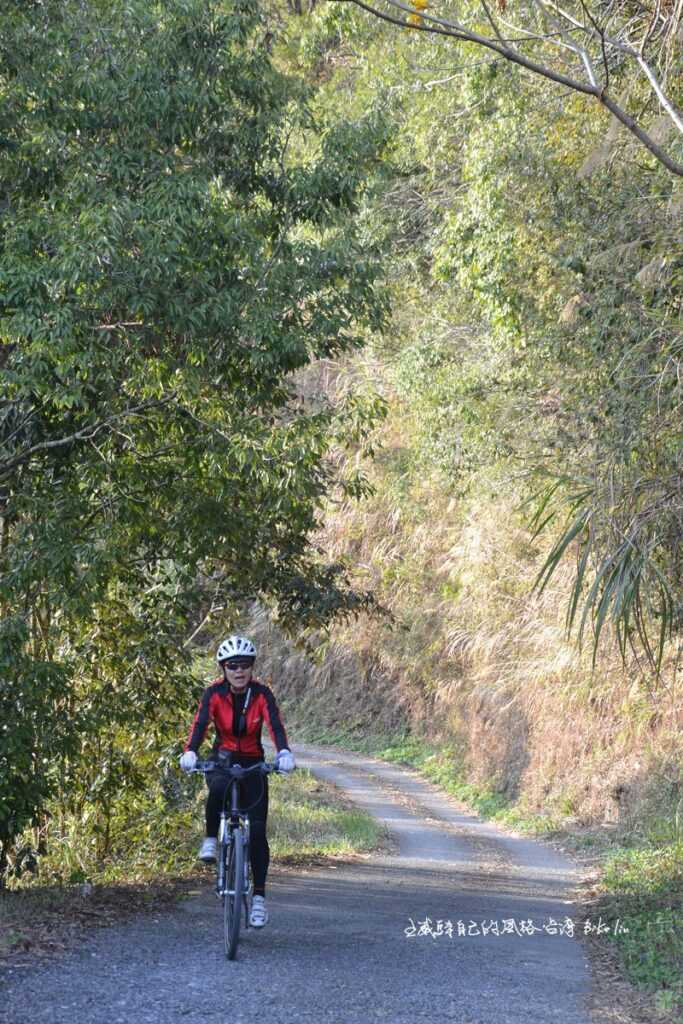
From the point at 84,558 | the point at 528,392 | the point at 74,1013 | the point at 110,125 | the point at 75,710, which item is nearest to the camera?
the point at 74,1013

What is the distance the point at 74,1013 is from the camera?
6422mm

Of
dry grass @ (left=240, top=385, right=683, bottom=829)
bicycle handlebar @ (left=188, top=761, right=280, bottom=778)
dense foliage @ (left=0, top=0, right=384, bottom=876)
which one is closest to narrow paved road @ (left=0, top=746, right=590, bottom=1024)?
bicycle handlebar @ (left=188, top=761, right=280, bottom=778)

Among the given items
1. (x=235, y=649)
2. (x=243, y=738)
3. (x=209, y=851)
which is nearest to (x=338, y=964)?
(x=209, y=851)

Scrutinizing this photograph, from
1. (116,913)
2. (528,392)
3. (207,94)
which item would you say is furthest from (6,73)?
(528,392)

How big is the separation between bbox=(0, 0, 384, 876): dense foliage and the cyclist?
1.56 metres

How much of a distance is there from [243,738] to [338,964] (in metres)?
1.52

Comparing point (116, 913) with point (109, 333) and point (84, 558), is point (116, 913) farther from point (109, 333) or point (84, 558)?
point (109, 333)

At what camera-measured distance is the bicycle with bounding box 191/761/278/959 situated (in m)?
7.72

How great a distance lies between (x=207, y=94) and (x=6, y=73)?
1548 mm

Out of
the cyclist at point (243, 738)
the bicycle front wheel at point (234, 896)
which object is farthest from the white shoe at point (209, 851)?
the bicycle front wheel at point (234, 896)

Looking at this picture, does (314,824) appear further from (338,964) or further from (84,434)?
(338,964)

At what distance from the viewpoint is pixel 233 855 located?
7.96 m

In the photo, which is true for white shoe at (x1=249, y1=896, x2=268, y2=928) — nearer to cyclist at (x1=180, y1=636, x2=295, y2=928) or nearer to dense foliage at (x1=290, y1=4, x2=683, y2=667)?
cyclist at (x1=180, y1=636, x2=295, y2=928)

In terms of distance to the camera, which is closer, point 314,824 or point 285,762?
point 285,762
